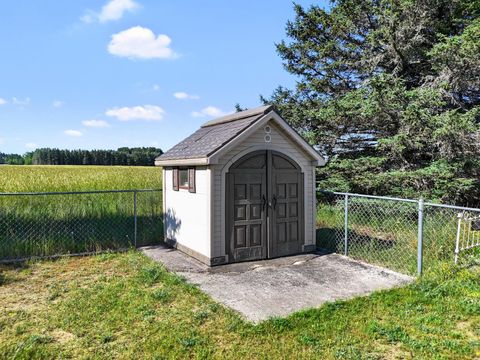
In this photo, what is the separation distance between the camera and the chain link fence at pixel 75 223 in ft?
22.8

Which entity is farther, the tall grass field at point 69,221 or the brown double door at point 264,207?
the tall grass field at point 69,221

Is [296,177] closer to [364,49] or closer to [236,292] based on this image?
[236,292]

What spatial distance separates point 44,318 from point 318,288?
12.4ft

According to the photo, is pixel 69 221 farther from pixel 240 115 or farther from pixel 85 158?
pixel 85 158

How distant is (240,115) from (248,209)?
7.07 ft

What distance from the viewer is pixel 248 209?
20.7 feet

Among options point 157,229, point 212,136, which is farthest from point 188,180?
point 157,229

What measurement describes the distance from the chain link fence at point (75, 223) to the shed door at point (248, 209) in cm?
267

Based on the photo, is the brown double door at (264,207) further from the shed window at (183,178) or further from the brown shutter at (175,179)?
the brown shutter at (175,179)

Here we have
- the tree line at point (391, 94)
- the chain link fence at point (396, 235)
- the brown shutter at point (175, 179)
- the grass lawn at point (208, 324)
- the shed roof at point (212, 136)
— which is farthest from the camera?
the tree line at point (391, 94)

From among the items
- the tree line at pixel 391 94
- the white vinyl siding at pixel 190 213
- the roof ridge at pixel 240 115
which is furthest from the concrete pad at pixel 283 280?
the tree line at pixel 391 94

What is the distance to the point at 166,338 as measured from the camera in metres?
3.47

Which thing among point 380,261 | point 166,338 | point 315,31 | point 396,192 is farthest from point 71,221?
point 315,31

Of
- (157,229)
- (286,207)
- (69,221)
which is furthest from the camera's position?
(157,229)
